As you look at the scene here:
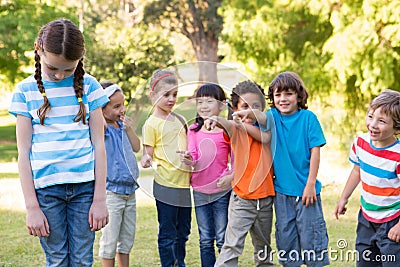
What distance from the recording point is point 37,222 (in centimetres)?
295

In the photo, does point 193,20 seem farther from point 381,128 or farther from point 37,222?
point 37,222

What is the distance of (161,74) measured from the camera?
4.02 metres

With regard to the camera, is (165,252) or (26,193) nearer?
(26,193)

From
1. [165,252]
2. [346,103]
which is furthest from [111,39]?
[165,252]

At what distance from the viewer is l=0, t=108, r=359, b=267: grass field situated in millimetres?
5305

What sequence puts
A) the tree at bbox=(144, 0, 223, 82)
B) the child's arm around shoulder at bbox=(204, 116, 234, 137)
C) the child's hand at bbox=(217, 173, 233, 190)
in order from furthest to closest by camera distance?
1. the tree at bbox=(144, 0, 223, 82)
2. the child's hand at bbox=(217, 173, 233, 190)
3. the child's arm around shoulder at bbox=(204, 116, 234, 137)

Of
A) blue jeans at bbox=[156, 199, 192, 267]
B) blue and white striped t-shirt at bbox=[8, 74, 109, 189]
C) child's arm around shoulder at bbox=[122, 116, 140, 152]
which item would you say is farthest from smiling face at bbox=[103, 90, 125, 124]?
blue and white striped t-shirt at bbox=[8, 74, 109, 189]

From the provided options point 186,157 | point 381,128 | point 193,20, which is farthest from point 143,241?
point 193,20

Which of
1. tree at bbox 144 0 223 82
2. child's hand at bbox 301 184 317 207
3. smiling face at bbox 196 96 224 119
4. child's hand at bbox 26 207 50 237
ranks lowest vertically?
child's hand at bbox 301 184 317 207

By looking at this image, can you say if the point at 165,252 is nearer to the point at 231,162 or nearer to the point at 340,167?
the point at 231,162

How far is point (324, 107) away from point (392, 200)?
8.70 metres

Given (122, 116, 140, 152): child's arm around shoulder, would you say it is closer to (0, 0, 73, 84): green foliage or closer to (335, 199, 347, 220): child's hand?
(335, 199, 347, 220): child's hand

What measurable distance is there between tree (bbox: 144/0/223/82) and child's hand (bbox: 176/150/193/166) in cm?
2549

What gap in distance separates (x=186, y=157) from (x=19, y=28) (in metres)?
11.0
